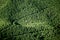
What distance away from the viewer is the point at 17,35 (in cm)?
230

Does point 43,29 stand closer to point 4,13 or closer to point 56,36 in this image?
point 56,36

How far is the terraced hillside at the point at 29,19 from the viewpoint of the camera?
231 cm

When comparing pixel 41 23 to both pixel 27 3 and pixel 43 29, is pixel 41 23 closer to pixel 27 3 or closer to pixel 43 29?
pixel 43 29

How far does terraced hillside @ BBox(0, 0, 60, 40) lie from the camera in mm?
2312

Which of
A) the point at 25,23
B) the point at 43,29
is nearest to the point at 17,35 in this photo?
the point at 25,23

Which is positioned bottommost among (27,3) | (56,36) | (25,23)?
(56,36)

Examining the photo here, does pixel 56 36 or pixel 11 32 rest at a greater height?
pixel 11 32

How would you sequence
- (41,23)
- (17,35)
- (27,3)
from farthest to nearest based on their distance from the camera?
(27,3) → (41,23) → (17,35)

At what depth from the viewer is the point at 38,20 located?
2.49 meters

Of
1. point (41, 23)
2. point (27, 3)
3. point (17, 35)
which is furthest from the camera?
point (27, 3)

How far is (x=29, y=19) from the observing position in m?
2.51

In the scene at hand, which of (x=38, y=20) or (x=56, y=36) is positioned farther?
(x=38, y=20)

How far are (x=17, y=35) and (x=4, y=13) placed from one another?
534mm

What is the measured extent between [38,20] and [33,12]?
0.71 ft
